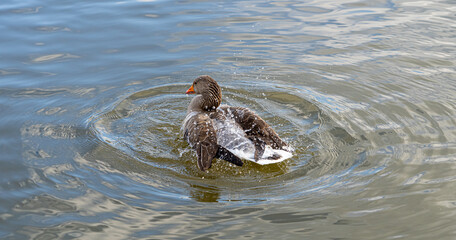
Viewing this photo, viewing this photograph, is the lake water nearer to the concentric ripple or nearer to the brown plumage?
the concentric ripple

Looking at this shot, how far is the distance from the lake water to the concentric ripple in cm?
3

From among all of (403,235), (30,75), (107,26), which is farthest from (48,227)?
(107,26)

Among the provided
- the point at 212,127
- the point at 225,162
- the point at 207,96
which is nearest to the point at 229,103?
the point at 207,96

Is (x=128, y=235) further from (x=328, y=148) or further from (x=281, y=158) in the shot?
(x=328, y=148)

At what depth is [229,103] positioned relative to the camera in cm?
969

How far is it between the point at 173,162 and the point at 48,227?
2075mm

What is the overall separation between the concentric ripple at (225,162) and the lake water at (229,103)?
0.10ft

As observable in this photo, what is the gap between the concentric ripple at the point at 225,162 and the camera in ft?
22.2

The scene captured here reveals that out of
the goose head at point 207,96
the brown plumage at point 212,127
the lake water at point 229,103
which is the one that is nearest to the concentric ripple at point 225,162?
the lake water at point 229,103

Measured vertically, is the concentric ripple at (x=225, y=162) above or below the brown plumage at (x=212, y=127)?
below

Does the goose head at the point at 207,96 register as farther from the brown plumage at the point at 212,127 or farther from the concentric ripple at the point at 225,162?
the concentric ripple at the point at 225,162

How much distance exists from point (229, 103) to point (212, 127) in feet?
6.15

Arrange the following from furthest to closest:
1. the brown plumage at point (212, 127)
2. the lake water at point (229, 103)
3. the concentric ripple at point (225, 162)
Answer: the brown plumage at point (212, 127) → the concentric ripple at point (225, 162) → the lake water at point (229, 103)

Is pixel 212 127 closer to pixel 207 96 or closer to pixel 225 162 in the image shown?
pixel 225 162
